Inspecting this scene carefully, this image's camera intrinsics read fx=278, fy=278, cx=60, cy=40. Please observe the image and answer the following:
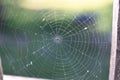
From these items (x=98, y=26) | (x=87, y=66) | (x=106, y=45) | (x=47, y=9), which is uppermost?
(x=47, y=9)

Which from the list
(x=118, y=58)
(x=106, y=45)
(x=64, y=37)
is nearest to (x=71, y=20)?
(x=64, y=37)

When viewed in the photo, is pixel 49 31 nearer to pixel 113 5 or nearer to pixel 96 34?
pixel 96 34

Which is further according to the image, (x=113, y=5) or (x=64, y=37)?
(x=64, y=37)

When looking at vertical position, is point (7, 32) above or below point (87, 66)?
above

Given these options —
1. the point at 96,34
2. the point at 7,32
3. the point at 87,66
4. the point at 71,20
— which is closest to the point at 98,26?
the point at 96,34

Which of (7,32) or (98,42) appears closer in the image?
(98,42)

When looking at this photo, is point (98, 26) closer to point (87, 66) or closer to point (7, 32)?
point (87, 66)
